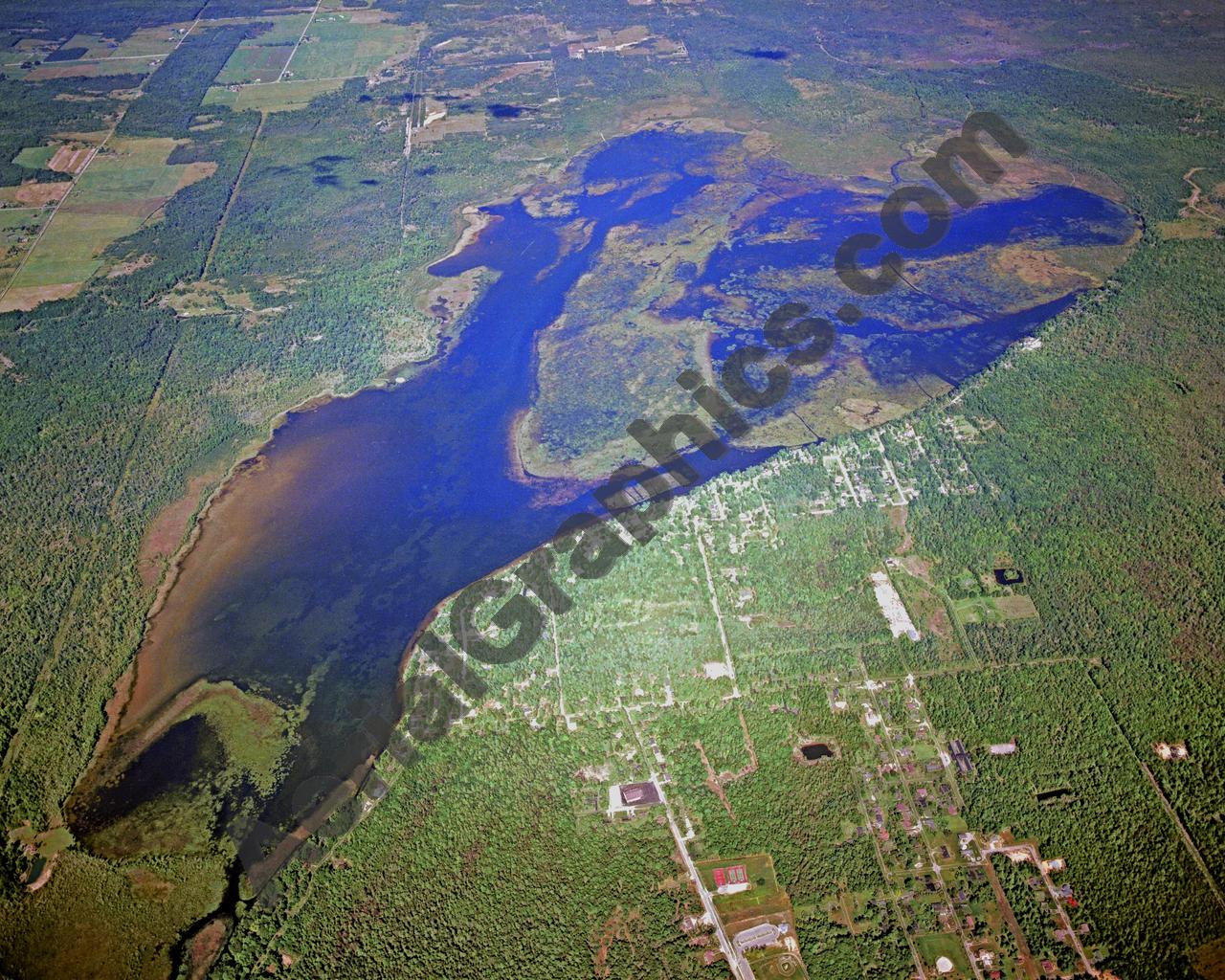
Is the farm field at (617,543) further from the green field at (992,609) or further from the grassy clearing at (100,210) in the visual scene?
the grassy clearing at (100,210)

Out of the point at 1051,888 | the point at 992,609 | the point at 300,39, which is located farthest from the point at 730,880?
Answer: the point at 300,39

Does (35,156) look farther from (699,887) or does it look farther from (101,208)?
(699,887)

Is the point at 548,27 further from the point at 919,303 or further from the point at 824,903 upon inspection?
the point at 824,903

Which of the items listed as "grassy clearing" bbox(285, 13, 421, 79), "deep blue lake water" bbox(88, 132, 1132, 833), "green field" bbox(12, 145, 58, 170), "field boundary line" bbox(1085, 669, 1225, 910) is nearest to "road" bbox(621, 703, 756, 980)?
"deep blue lake water" bbox(88, 132, 1132, 833)

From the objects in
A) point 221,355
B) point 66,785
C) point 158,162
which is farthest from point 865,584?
point 158,162

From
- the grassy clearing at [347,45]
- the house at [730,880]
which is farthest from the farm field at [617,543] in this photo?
the grassy clearing at [347,45]

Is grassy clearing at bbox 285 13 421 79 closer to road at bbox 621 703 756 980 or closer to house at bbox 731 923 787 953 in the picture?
road at bbox 621 703 756 980
